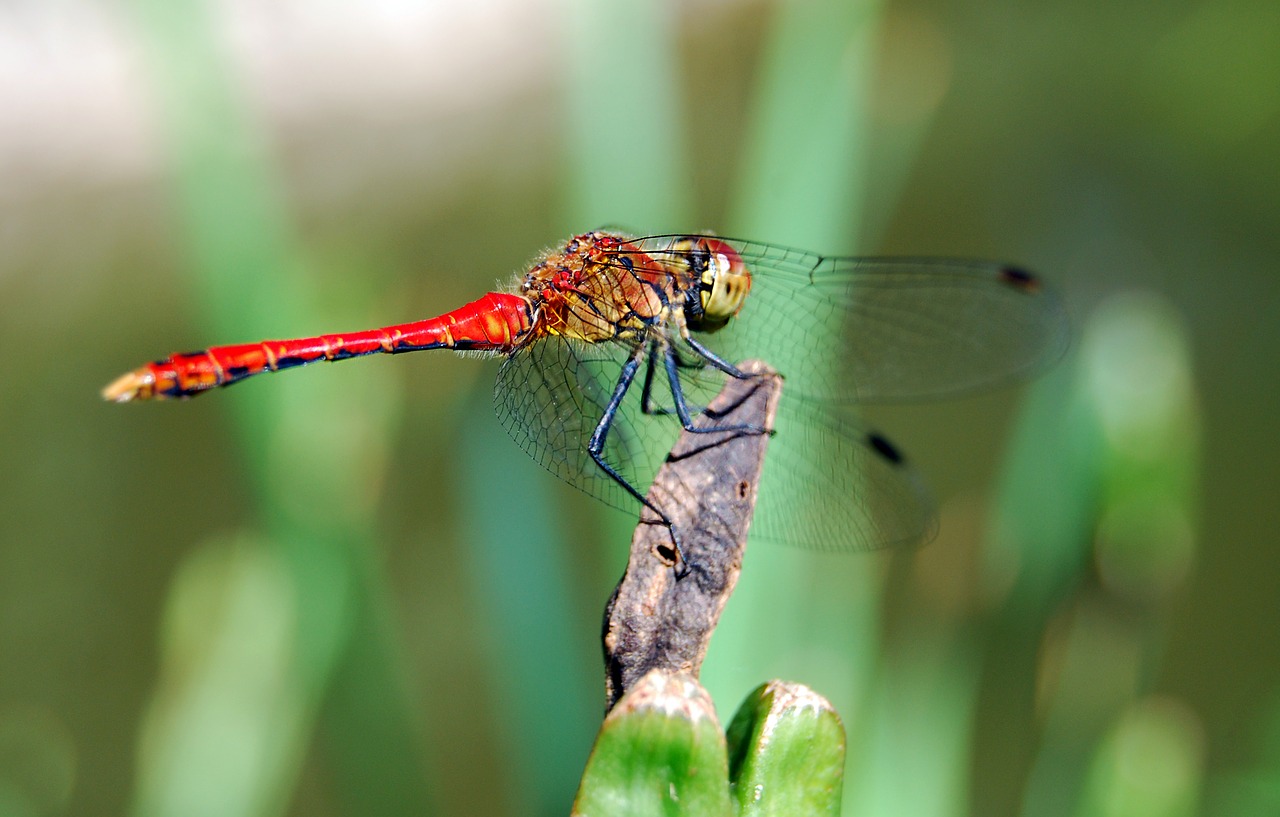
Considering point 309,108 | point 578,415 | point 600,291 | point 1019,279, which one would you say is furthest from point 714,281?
point 309,108

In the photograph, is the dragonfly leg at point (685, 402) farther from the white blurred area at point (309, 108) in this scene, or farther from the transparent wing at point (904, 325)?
the white blurred area at point (309, 108)

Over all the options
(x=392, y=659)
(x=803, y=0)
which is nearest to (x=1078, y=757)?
(x=392, y=659)

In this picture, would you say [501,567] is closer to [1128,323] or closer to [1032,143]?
[1128,323]

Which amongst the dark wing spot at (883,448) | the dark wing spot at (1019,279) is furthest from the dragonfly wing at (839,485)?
the dark wing spot at (1019,279)

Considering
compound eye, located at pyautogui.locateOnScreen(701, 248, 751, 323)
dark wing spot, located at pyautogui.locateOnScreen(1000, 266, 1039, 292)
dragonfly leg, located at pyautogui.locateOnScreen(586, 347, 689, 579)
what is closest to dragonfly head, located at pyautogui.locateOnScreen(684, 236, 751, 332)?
compound eye, located at pyautogui.locateOnScreen(701, 248, 751, 323)

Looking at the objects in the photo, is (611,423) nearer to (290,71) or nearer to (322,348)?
(322,348)

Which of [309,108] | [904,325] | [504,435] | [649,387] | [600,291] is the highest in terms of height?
[309,108]
